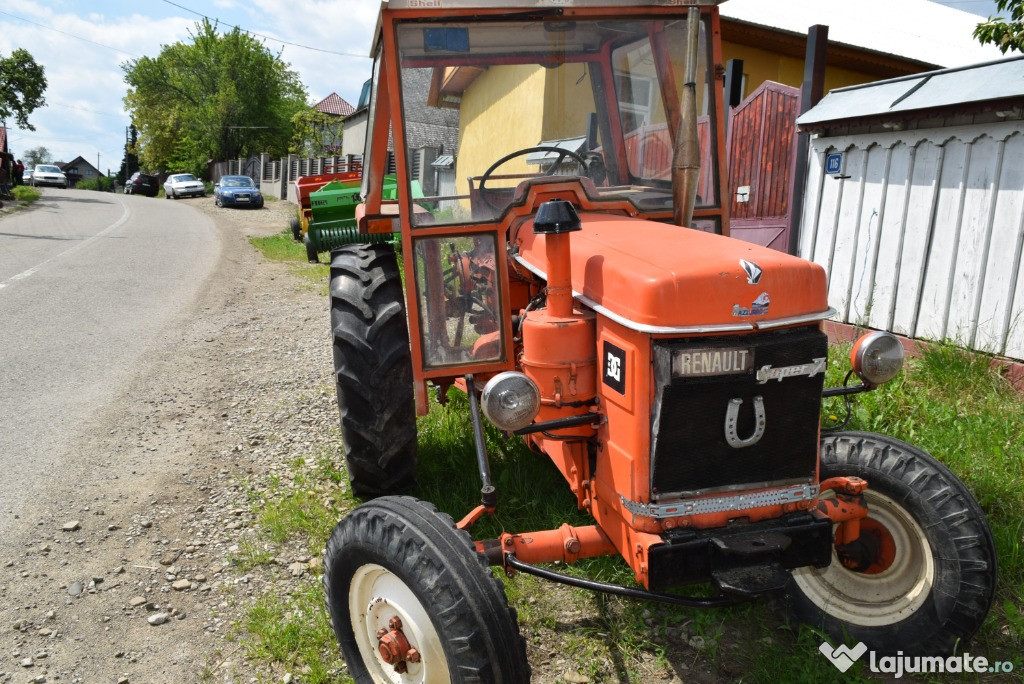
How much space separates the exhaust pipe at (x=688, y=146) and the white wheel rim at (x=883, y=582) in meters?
1.34

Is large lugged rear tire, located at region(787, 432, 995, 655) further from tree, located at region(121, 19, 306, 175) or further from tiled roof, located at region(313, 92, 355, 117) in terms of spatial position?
tiled roof, located at region(313, 92, 355, 117)

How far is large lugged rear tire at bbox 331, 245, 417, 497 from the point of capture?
3.62 meters

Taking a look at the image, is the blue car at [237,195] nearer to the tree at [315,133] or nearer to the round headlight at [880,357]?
the tree at [315,133]

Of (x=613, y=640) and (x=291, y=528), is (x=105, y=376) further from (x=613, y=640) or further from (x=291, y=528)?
(x=613, y=640)

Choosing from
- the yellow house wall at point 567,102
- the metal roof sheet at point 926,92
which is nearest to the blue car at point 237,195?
the metal roof sheet at point 926,92

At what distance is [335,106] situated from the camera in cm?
5450

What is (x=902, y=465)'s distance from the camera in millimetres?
2969

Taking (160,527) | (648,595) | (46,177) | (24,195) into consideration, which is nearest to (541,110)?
(648,595)

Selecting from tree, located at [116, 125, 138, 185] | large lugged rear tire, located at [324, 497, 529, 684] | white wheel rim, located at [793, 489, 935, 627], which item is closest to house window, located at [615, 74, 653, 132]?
white wheel rim, located at [793, 489, 935, 627]

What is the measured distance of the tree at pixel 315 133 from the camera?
42812mm

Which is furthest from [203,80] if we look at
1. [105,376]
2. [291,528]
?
[291,528]

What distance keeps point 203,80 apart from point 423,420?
159 feet

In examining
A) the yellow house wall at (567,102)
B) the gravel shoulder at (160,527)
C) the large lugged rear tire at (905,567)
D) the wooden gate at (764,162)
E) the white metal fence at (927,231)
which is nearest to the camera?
the large lugged rear tire at (905,567)

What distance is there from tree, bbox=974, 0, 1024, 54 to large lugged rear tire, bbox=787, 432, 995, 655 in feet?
12.2
